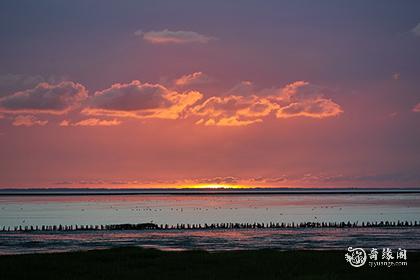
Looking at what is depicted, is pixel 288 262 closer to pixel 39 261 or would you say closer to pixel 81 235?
pixel 39 261

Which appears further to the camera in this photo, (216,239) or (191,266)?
(216,239)

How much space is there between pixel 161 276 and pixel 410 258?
17.7 metres

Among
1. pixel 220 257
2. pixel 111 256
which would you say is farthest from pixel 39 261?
pixel 220 257

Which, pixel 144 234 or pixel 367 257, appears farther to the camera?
pixel 144 234

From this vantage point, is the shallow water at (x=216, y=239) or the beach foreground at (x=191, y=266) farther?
the shallow water at (x=216, y=239)

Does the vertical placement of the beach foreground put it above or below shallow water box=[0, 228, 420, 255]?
below

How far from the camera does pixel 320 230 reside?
91.5m

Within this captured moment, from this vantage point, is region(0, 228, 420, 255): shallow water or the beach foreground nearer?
the beach foreground

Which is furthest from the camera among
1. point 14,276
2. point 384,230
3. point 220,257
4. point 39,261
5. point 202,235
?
point 384,230

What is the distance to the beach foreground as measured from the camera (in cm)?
3631

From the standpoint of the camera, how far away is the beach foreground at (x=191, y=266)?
3631 cm

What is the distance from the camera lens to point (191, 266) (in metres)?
40.0

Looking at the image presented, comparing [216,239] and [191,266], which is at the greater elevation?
[216,239]

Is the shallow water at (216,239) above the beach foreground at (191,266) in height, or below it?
above
